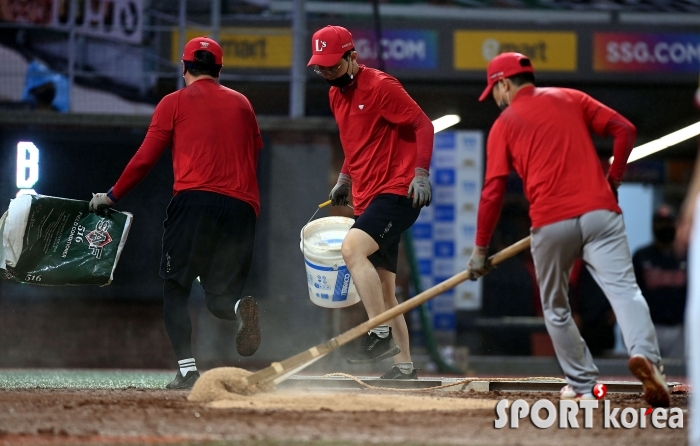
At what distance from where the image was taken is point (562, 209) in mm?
6191

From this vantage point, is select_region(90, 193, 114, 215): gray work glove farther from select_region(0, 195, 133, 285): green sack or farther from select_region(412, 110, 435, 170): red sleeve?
select_region(412, 110, 435, 170): red sleeve

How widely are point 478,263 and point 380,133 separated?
58.6 inches

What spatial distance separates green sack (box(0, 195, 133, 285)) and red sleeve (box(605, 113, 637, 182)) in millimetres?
3385

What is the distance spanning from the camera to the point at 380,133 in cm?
761

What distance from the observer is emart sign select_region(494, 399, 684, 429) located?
18.5 ft

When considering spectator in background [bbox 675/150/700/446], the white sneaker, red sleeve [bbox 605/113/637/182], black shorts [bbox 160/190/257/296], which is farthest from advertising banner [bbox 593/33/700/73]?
spectator in background [bbox 675/150/700/446]

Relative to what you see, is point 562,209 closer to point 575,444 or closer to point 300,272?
point 575,444

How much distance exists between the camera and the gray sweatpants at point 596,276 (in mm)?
6121

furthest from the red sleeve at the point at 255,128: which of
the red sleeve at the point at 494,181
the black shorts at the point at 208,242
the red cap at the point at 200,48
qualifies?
the red sleeve at the point at 494,181

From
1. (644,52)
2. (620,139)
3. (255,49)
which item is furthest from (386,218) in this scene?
(644,52)

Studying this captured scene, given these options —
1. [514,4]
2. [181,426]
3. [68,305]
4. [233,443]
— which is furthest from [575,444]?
[514,4]

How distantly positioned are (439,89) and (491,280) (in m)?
2.55

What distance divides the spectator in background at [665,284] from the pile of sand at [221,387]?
24.5ft

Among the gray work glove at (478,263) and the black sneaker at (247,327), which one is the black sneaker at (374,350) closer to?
the black sneaker at (247,327)
